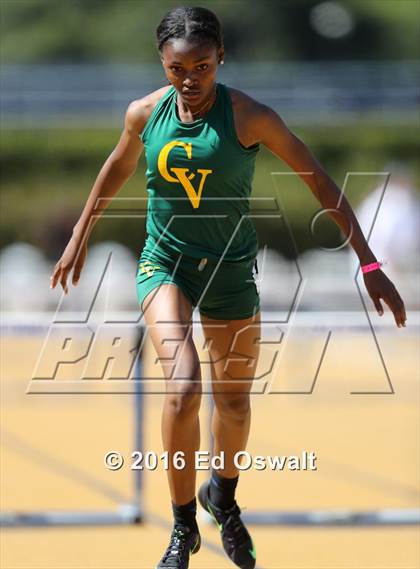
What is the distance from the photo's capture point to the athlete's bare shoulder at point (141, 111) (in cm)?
521

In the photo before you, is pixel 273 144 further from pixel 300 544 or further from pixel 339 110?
pixel 339 110

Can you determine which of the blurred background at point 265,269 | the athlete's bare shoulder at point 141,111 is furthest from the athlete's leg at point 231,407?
the athlete's bare shoulder at point 141,111

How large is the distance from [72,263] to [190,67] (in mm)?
1088

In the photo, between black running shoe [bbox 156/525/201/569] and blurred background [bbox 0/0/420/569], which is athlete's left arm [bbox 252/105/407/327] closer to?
black running shoe [bbox 156/525/201/569]

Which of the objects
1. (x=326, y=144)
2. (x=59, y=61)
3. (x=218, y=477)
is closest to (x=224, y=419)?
(x=218, y=477)

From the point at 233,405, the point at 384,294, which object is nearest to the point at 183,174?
the point at 384,294

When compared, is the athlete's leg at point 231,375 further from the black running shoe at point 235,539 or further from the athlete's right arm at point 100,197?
the athlete's right arm at point 100,197

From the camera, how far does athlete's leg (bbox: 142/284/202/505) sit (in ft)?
16.3

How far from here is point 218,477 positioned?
227 inches

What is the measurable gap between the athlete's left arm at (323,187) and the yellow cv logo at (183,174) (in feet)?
0.95

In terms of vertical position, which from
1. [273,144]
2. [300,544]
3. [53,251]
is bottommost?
[53,251]

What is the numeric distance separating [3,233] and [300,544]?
18.5 metres

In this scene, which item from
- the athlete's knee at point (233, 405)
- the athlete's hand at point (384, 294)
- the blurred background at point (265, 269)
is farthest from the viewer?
the blurred background at point (265, 269)

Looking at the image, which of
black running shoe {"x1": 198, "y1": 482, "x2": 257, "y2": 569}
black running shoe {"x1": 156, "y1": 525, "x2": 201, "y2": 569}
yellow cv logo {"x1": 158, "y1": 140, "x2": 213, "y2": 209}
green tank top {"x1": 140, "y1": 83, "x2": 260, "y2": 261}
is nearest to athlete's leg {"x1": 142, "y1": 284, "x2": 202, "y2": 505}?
black running shoe {"x1": 156, "y1": 525, "x2": 201, "y2": 569}
